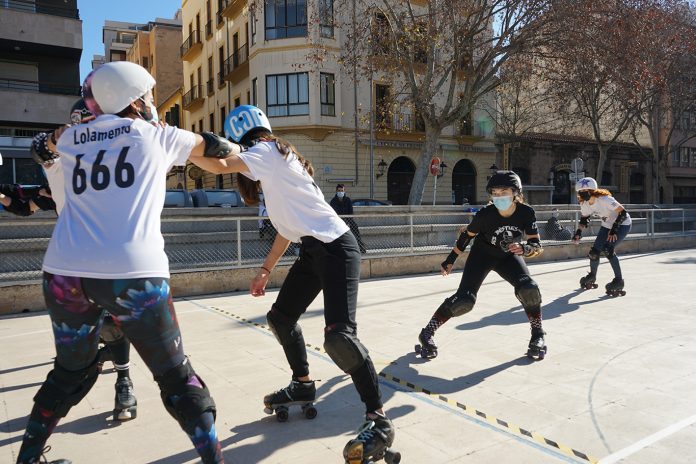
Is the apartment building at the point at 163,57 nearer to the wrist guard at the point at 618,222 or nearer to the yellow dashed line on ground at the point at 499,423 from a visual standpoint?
the wrist guard at the point at 618,222

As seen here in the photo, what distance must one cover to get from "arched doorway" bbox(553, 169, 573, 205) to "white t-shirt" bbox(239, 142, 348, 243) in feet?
116

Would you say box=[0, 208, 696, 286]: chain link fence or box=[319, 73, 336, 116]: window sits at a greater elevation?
box=[319, 73, 336, 116]: window

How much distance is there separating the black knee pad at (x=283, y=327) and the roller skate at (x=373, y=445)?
85 centimetres

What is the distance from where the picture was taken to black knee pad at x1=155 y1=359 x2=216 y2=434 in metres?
2.16

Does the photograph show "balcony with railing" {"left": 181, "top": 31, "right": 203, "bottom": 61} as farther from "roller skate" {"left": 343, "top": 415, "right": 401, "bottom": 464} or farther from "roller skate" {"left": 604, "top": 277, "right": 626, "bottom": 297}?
"roller skate" {"left": 343, "top": 415, "right": 401, "bottom": 464}

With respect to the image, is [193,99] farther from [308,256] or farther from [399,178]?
[308,256]

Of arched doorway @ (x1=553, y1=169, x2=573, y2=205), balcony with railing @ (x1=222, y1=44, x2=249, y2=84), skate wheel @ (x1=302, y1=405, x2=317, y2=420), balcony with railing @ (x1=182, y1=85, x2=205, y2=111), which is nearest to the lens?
skate wheel @ (x1=302, y1=405, x2=317, y2=420)

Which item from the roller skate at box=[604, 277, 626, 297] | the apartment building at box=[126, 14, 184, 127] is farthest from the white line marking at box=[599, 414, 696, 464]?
the apartment building at box=[126, 14, 184, 127]

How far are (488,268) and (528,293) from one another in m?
0.41

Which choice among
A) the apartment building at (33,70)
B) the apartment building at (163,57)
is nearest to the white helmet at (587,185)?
the apartment building at (33,70)

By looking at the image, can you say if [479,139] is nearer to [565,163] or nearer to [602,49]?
[565,163]

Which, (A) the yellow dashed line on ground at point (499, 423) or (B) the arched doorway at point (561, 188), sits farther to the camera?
(B) the arched doorway at point (561, 188)

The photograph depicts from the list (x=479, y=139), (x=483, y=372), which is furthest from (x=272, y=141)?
(x=479, y=139)

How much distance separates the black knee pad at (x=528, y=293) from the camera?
192 inches
